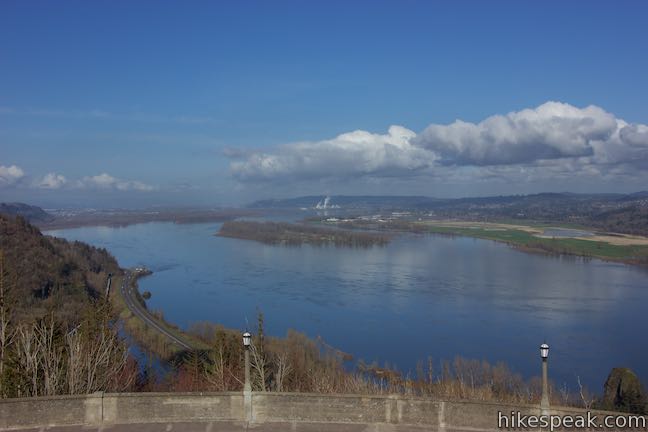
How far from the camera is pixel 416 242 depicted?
4750 cm

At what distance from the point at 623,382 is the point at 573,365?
4585 mm

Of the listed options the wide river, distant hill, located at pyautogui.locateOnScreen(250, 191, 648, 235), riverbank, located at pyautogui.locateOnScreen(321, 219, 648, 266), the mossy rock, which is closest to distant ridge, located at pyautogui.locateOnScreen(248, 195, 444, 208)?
distant hill, located at pyautogui.locateOnScreen(250, 191, 648, 235)

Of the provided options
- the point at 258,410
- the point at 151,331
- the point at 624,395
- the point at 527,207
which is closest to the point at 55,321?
the point at 258,410

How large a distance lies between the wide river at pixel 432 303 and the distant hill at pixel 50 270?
9.57ft

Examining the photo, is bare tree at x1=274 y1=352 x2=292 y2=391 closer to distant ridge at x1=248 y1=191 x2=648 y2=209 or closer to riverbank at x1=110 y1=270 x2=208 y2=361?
riverbank at x1=110 y1=270 x2=208 y2=361

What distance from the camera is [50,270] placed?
26.1 m

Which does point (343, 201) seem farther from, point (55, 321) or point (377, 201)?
point (55, 321)

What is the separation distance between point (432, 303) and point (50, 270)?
677 inches

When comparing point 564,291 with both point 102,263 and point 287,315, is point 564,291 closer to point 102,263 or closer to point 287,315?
point 287,315

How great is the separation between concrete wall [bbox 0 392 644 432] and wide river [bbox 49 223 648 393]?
990 cm

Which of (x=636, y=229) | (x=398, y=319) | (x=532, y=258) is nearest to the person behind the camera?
(x=398, y=319)

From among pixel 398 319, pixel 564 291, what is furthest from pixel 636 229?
pixel 398 319

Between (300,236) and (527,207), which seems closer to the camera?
(300,236)

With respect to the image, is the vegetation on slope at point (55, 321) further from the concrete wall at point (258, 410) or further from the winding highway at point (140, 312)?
the concrete wall at point (258, 410)
